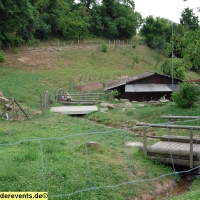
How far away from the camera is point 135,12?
7625cm

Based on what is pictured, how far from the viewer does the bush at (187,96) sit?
1680 cm

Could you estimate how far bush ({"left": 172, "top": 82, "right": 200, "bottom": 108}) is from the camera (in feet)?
55.1

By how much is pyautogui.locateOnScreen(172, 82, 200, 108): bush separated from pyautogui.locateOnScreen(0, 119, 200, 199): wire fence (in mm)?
8454

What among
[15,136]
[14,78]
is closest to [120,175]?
[15,136]

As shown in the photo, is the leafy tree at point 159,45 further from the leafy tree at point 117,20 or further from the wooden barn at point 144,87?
the wooden barn at point 144,87

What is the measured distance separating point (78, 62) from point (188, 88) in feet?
104

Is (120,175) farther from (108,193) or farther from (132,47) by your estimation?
(132,47)

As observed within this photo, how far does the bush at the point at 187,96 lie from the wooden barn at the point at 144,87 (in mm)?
12818

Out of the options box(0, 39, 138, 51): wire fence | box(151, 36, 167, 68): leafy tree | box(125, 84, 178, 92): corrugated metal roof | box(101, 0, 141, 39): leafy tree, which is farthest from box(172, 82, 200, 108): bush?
box(101, 0, 141, 39): leafy tree

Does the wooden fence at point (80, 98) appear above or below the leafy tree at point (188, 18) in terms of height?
below

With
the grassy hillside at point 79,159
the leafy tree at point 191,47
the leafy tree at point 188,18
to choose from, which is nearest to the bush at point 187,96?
the grassy hillside at point 79,159

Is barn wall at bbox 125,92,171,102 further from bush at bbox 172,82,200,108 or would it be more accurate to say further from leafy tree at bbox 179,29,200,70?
bush at bbox 172,82,200,108

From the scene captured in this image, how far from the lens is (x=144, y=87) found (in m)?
31.8

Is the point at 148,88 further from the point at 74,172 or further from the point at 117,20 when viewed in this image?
the point at 117,20
